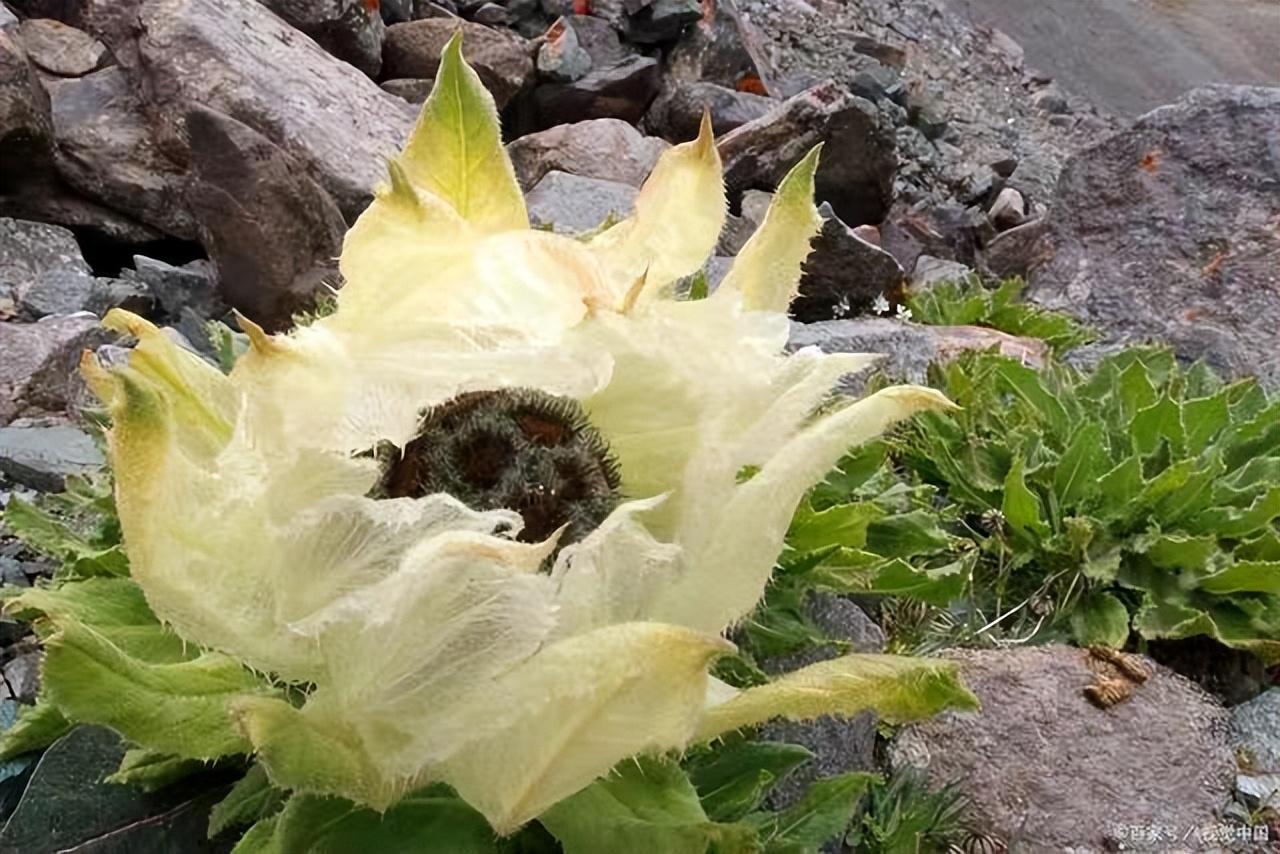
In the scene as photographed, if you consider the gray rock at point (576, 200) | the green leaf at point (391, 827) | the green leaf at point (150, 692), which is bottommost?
the gray rock at point (576, 200)

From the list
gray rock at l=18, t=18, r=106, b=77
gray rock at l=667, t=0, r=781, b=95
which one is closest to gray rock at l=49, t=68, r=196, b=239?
gray rock at l=18, t=18, r=106, b=77

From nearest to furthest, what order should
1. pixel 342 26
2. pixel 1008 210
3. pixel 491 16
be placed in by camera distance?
pixel 342 26 → pixel 491 16 → pixel 1008 210

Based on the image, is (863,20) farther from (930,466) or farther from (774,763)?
(774,763)

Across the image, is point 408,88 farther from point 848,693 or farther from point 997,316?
point 848,693

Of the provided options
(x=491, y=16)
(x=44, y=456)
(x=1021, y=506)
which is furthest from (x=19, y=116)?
(x=491, y=16)

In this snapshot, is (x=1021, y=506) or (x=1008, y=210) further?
(x=1008, y=210)

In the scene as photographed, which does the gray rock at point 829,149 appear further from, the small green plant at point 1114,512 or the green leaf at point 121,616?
the green leaf at point 121,616

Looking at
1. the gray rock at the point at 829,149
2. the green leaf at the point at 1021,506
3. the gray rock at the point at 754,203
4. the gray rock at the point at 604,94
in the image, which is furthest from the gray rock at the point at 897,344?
the gray rock at the point at 604,94

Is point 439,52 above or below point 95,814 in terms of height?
below
